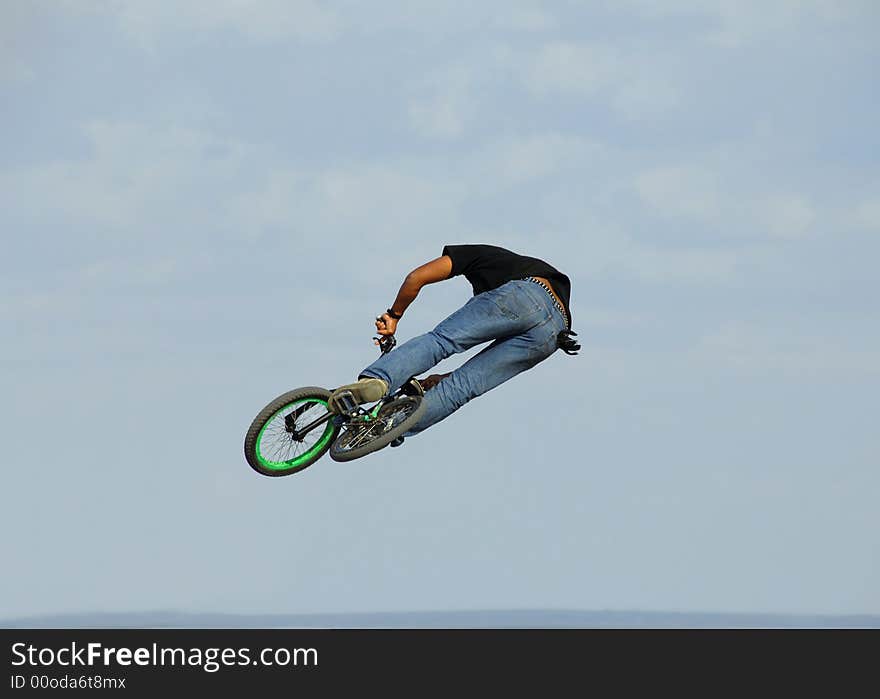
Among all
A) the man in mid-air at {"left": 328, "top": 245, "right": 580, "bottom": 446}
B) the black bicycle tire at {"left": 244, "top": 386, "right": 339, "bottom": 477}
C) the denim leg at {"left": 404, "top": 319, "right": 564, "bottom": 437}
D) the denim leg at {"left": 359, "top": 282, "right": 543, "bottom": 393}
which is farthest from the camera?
the denim leg at {"left": 404, "top": 319, "right": 564, "bottom": 437}

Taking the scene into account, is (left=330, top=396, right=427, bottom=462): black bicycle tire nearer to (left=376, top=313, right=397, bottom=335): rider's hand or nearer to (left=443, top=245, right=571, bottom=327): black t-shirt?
(left=376, top=313, right=397, bottom=335): rider's hand

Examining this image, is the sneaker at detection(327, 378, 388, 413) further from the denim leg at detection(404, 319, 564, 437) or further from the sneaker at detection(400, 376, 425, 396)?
the denim leg at detection(404, 319, 564, 437)

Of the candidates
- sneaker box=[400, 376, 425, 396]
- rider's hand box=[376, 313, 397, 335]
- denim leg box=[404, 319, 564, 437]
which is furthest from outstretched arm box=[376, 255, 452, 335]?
denim leg box=[404, 319, 564, 437]

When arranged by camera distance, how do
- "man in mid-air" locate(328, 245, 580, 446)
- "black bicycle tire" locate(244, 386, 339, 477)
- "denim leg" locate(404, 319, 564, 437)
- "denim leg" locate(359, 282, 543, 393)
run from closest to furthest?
"black bicycle tire" locate(244, 386, 339, 477) < "denim leg" locate(359, 282, 543, 393) < "man in mid-air" locate(328, 245, 580, 446) < "denim leg" locate(404, 319, 564, 437)

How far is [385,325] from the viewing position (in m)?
11.0

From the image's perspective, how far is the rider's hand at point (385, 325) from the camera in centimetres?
1095

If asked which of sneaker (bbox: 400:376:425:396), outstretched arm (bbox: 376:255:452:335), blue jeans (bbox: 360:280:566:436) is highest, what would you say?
outstretched arm (bbox: 376:255:452:335)

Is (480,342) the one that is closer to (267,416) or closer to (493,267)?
(493,267)

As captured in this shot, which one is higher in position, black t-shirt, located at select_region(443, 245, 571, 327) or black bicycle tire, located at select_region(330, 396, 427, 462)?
black t-shirt, located at select_region(443, 245, 571, 327)

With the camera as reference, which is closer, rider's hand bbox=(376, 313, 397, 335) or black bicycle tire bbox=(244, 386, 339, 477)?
black bicycle tire bbox=(244, 386, 339, 477)

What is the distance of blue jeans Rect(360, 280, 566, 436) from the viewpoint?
10766 millimetres

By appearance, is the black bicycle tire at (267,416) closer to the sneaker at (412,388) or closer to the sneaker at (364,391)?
the sneaker at (364,391)
